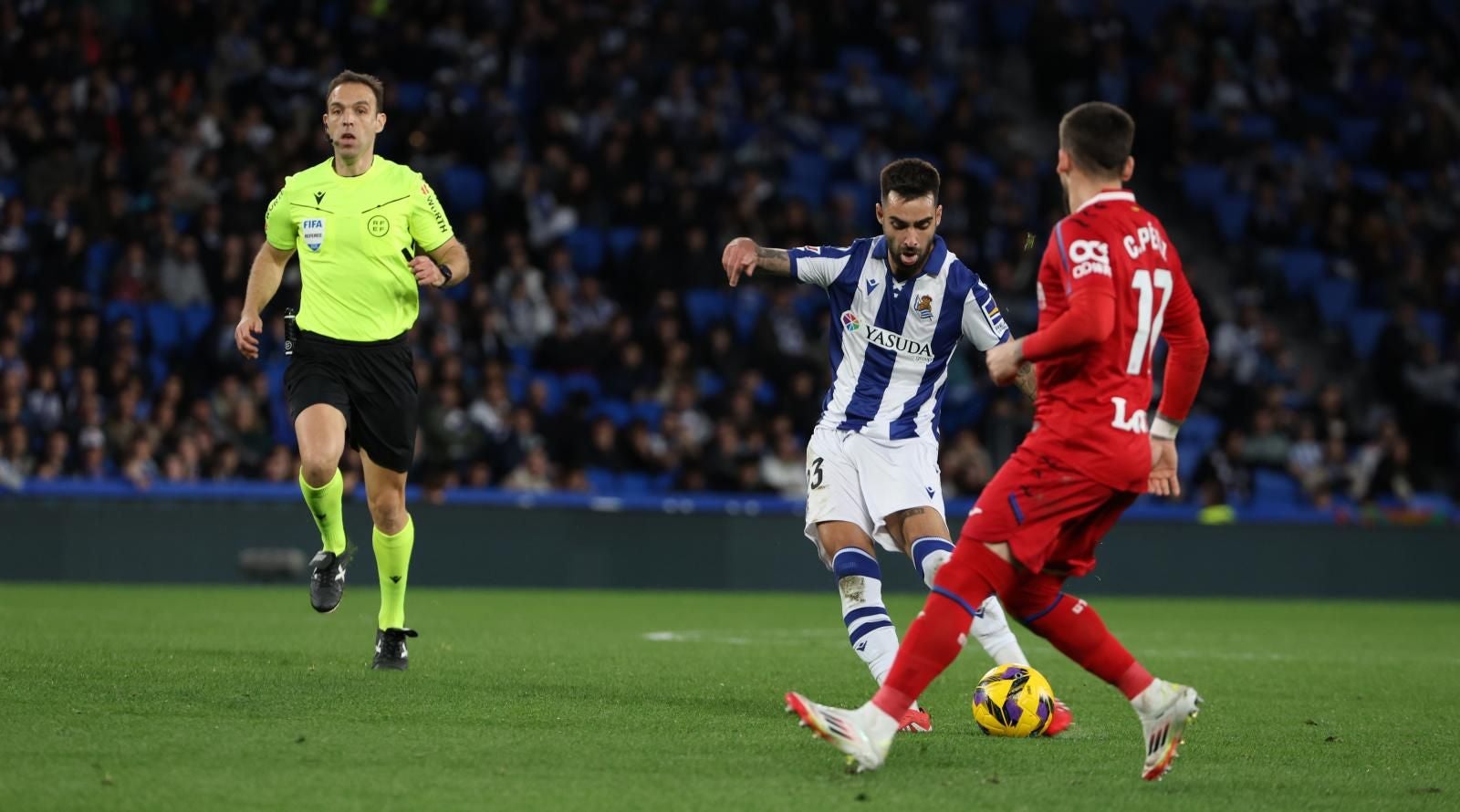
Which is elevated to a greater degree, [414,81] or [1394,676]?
[414,81]

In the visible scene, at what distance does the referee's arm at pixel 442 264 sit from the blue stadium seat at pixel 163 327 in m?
10.0

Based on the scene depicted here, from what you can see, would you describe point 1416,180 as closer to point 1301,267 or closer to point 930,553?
point 1301,267

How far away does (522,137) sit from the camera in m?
21.6

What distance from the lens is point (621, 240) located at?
2084 cm

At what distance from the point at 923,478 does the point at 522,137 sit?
14.8 m

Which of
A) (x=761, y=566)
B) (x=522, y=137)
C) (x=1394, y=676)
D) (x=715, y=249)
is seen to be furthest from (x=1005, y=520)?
(x=522, y=137)

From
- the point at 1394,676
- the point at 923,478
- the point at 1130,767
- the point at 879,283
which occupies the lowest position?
the point at 1394,676

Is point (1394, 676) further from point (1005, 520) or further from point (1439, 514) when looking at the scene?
point (1439, 514)

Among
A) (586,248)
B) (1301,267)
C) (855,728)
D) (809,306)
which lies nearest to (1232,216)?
(1301,267)

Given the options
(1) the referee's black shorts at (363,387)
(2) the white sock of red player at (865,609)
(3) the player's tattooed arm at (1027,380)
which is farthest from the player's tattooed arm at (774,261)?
(1) the referee's black shorts at (363,387)

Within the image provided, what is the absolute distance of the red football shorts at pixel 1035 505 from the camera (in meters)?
5.64

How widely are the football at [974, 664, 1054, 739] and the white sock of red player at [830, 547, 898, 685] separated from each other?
0.41 metres

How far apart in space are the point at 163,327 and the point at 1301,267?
13894 millimetres

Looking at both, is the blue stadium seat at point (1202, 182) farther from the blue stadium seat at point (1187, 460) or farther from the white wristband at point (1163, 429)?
the white wristband at point (1163, 429)
